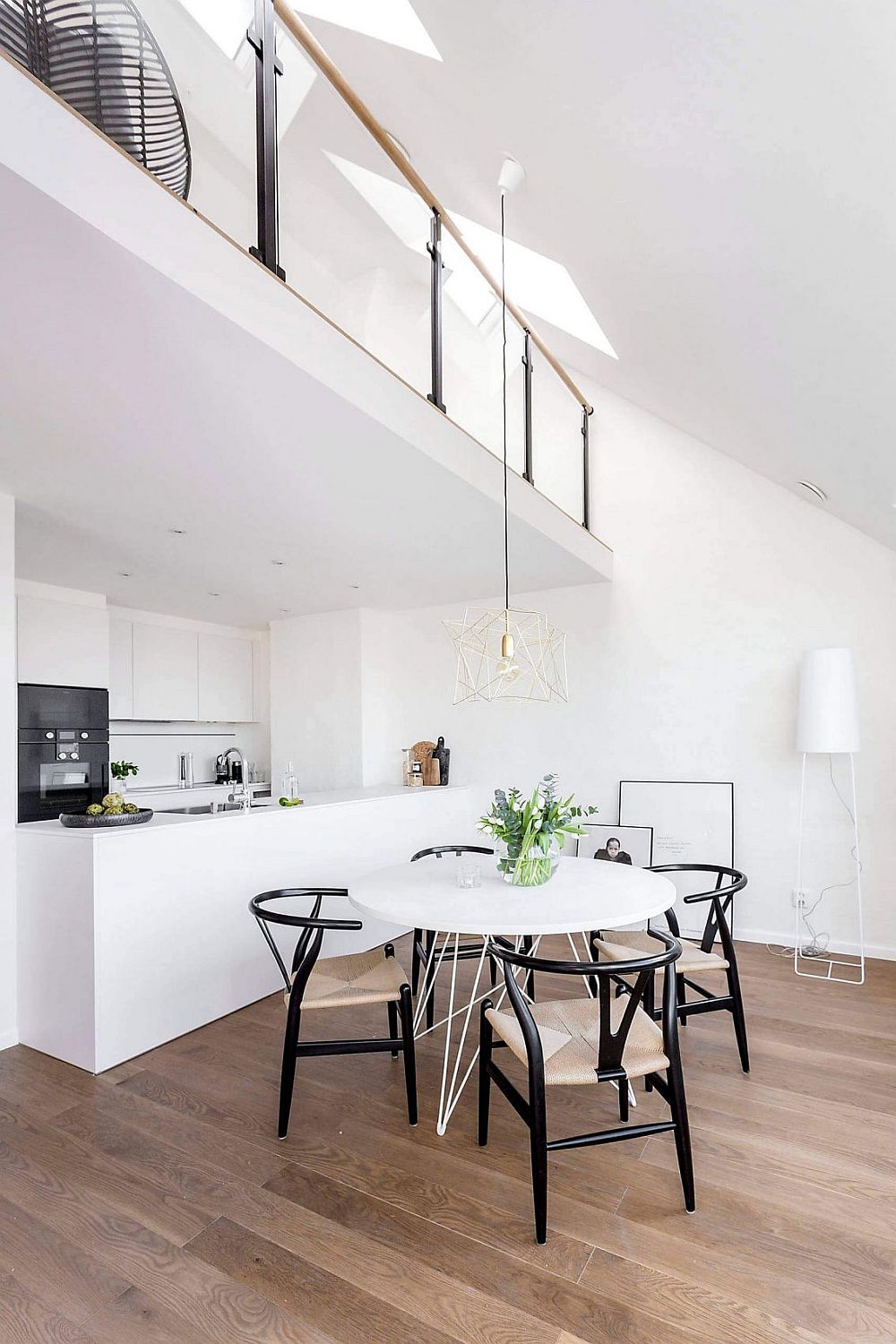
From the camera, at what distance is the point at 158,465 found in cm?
282

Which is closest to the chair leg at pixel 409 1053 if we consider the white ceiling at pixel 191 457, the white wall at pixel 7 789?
the white wall at pixel 7 789

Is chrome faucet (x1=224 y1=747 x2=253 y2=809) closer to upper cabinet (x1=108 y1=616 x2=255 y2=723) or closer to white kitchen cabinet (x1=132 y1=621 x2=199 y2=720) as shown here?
upper cabinet (x1=108 y1=616 x2=255 y2=723)

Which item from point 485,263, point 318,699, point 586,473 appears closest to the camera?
point 485,263

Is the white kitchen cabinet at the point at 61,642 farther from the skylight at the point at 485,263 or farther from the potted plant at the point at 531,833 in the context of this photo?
the potted plant at the point at 531,833

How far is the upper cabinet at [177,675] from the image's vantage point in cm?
574

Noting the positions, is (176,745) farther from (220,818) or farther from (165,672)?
(220,818)

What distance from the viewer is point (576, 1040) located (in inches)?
88.8

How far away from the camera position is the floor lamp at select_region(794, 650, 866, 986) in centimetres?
407

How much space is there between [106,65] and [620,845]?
4.57m

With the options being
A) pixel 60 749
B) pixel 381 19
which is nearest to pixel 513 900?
pixel 381 19

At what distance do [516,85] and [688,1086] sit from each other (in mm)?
3306

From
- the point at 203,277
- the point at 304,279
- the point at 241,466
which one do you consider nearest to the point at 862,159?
the point at 203,277

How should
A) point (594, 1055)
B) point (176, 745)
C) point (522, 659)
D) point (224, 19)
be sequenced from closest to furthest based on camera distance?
point (594, 1055), point (224, 19), point (522, 659), point (176, 745)

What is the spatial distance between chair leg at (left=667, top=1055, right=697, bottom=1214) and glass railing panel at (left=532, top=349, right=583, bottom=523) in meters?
3.90
